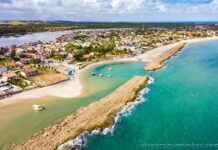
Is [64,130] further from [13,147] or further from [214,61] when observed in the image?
[214,61]

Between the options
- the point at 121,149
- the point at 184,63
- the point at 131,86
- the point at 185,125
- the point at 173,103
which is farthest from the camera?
the point at 184,63

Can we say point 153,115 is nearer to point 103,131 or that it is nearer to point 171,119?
point 171,119

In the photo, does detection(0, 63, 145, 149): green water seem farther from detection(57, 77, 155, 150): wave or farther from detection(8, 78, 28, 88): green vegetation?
detection(8, 78, 28, 88): green vegetation

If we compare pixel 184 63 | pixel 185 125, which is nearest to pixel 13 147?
pixel 185 125

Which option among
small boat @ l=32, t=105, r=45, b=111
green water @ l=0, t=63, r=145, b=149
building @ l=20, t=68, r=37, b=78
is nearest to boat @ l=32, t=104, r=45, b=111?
small boat @ l=32, t=105, r=45, b=111

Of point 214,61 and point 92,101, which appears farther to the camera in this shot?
point 214,61
